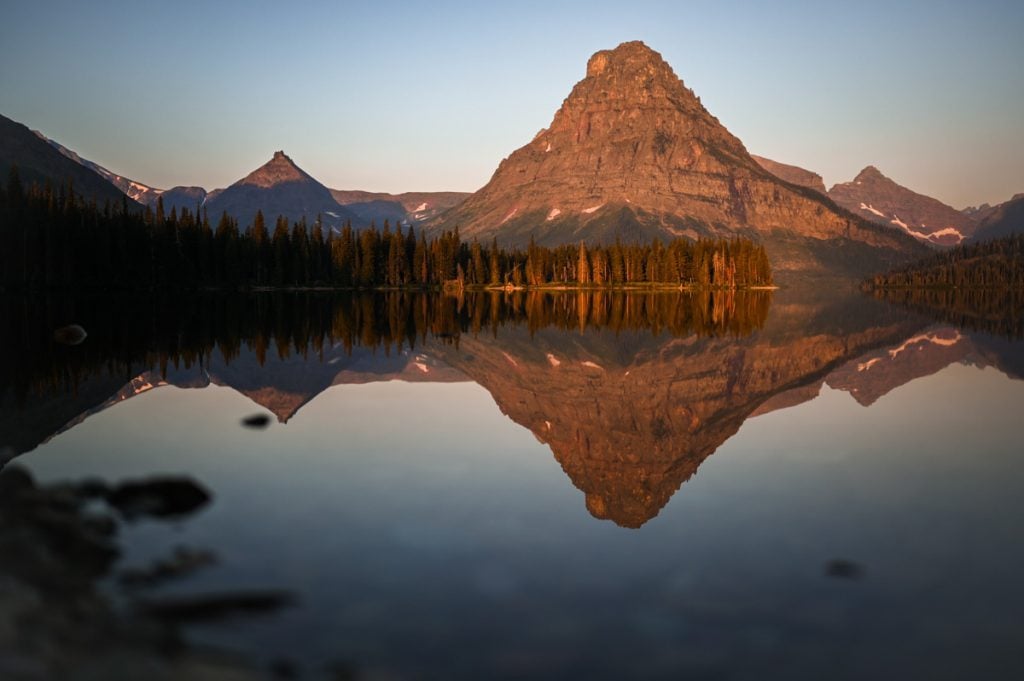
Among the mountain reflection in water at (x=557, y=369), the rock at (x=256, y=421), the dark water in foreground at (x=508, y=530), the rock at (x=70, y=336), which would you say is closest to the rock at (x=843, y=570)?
the dark water in foreground at (x=508, y=530)

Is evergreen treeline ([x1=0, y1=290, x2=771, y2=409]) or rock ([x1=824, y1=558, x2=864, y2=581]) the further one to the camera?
evergreen treeline ([x1=0, y1=290, x2=771, y2=409])

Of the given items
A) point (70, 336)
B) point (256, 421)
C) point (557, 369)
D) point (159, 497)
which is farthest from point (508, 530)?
point (70, 336)

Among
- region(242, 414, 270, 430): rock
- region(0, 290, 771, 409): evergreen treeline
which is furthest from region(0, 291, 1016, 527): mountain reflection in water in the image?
region(242, 414, 270, 430): rock

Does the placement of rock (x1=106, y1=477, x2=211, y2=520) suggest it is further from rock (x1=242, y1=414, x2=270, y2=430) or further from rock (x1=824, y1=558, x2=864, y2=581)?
rock (x1=824, y1=558, x2=864, y2=581)

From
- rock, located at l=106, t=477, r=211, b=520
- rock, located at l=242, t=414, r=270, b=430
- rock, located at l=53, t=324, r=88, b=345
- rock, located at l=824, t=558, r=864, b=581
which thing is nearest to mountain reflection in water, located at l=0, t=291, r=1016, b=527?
rock, located at l=53, t=324, r=88, b=345

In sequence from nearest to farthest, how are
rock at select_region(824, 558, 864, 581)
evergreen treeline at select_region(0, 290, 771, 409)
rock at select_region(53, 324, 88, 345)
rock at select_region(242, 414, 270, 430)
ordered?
rock at select_region(824, 558, 864, 581)
rock at select_region(242, 414, 270, 430)
evergreen treeline at select_region(0, 290, 771, 409)
rock at select_region(53, 324, 88, 345)

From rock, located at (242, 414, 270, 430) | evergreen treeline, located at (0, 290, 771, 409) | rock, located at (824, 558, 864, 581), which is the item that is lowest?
rock, located at (824, 558, 864, 581)

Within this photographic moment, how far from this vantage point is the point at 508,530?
16.3 m

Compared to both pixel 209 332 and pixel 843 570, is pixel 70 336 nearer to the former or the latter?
pixel 209 332

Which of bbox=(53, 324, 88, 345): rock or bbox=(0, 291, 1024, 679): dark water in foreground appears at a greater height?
bbox=(53, 324, 88, 345): rock

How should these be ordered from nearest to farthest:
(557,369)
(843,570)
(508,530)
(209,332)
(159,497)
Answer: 1. (843,570)
2. (508,530)
3. (159,497)
4. (557,369)
5. (209,332)

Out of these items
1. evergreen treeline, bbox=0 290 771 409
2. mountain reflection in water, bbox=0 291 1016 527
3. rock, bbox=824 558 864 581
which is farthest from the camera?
evergreen treeline, bbox=0 290 771 409

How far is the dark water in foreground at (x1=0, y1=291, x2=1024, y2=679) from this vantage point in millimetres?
10781

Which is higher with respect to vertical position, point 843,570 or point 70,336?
point 70,336
